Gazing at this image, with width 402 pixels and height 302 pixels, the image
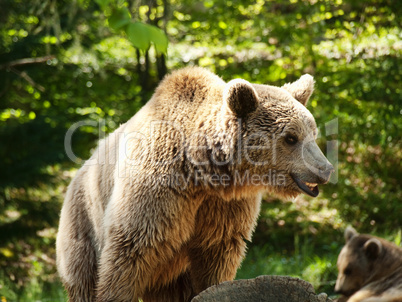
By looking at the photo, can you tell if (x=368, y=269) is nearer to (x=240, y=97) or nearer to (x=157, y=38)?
(x=240, y=97)

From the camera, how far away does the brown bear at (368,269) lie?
11.0 ft

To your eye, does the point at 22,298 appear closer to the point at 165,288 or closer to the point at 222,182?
the point at 165,288

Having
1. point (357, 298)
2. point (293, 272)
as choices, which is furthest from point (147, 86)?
point (357, 298)

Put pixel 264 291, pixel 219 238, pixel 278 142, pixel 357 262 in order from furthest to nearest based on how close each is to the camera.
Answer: pixel 219 238
pixel 357 262
pixel 278 142
pixel 264 291

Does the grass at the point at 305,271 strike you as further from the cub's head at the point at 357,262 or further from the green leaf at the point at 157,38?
the green leaf at the point at 157,38

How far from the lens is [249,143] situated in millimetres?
3428

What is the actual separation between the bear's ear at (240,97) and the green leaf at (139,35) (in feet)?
3.59

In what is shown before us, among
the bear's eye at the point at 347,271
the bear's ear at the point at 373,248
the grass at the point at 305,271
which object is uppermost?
the bear's ear at the point at 373,248

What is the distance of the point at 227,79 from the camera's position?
8305 mm

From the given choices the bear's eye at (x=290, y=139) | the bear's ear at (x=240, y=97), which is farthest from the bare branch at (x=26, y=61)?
the bear's eye at (x=290, y=139)

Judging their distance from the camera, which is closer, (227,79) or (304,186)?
(304,186)

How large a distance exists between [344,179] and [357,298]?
590 cm

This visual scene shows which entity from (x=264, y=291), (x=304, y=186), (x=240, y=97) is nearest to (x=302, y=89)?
(x=240, y=97)

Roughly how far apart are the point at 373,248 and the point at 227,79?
5.28m
